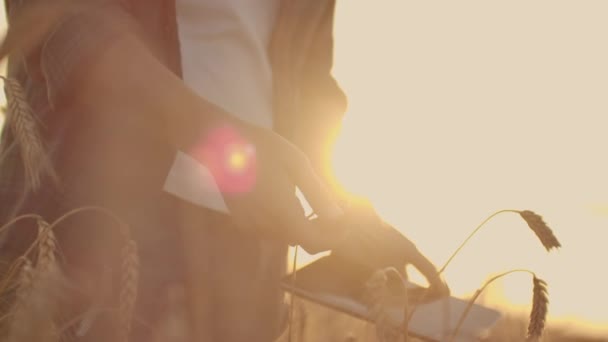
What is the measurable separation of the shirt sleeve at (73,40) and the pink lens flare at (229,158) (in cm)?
19

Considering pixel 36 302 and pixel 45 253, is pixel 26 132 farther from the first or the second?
pixel 36 302

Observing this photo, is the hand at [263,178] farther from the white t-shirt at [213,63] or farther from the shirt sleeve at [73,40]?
the white t-shirt at [213,63]

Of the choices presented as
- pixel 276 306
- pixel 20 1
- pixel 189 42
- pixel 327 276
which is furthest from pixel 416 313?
pixel 20 1

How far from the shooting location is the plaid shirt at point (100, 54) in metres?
1.20

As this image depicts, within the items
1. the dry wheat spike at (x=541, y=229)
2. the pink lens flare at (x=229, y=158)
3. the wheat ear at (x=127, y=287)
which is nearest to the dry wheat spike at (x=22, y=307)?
the wheat ear at (x=127, y=287)

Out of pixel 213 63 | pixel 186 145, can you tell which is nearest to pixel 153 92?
pixel 186 145

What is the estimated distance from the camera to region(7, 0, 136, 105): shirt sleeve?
117 centimetres

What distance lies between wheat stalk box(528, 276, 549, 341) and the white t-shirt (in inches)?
Answer: 23.3

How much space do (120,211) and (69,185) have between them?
14 centimetres

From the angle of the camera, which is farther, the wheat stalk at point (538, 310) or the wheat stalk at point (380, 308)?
the wheat stalk at point (538, 310)

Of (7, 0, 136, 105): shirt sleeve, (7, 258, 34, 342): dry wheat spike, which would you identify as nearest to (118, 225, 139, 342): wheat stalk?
(7, 258, 34, 342): dry wheat spike

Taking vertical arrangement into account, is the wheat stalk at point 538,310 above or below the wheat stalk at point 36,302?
below

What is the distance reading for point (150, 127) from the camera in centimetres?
124

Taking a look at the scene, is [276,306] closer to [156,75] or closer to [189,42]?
[189,42]
